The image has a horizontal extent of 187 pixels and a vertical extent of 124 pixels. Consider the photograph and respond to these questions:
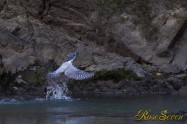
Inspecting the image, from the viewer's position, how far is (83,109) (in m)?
12.3

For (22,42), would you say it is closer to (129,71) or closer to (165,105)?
(129,71)

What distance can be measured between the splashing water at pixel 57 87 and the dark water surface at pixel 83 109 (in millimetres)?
1244

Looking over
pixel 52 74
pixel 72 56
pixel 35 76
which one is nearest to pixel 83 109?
pixel 52 74

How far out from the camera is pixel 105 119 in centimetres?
1053

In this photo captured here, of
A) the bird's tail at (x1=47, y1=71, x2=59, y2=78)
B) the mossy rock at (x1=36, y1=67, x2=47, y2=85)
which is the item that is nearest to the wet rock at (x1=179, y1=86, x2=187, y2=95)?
the bird's tail at (x1=47, y1=71, x2=59, y2=78)

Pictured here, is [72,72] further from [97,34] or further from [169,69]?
[97,34]

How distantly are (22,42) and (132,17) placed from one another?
4.26 m

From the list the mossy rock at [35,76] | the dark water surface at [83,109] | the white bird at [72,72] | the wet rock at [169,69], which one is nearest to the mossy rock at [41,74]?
the mossy rock at [35,76]

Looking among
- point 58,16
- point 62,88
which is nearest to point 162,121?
point 62,88

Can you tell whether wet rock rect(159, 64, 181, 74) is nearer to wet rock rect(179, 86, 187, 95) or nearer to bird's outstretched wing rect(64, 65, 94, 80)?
wet rock rect(179, 86, 187, 95)

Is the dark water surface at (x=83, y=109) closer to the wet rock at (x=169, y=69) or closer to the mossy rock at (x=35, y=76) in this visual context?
the mossy rock at (x=35, y=76)

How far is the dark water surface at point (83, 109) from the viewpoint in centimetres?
1042

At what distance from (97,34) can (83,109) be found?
7.08 m

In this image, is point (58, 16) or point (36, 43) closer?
point (36, 43)
